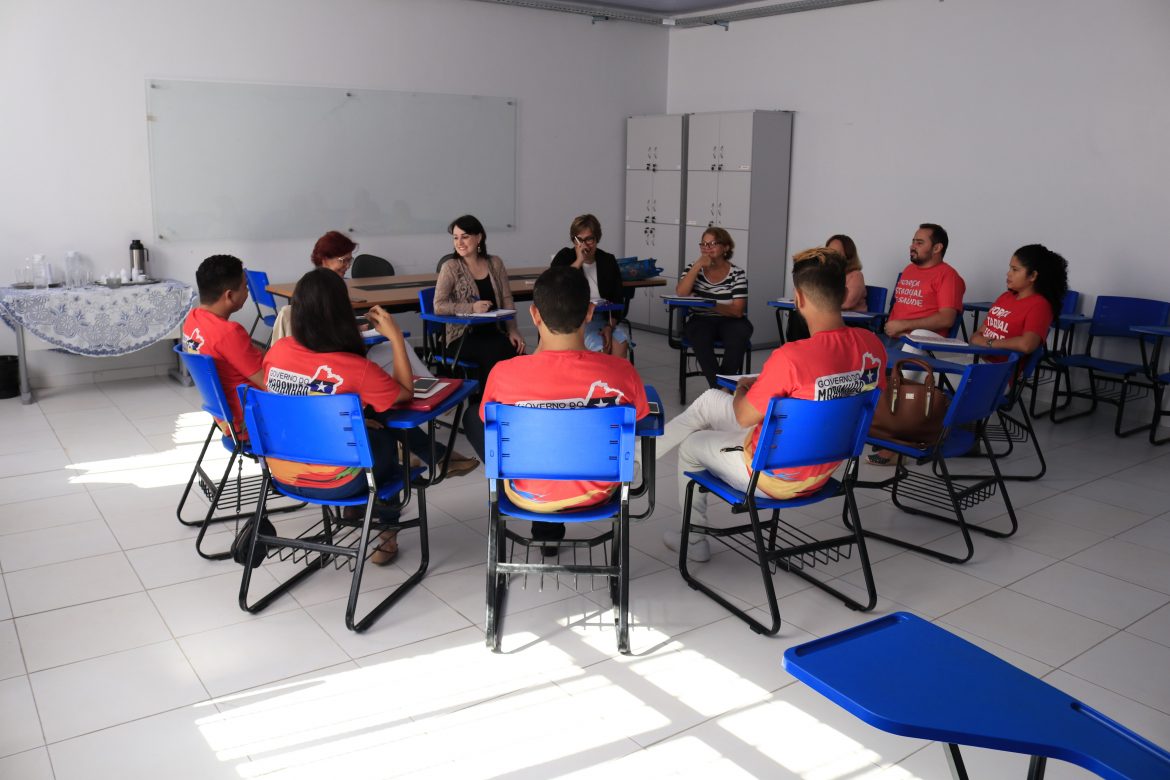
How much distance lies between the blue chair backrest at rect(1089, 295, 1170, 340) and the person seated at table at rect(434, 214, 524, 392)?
3649 millimetres

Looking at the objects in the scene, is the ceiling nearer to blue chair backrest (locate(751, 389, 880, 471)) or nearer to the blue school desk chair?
the blue school desk chair

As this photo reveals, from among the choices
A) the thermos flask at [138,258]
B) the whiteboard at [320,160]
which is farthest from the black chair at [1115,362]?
the thermos flask at [138,258]

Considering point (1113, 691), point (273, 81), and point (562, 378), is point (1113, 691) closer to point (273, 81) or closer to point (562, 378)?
point (562, 378)

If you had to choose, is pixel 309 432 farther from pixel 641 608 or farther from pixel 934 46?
pixel 934 46

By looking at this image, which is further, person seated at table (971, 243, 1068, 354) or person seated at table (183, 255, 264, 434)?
person seated at table (971, 243, 1068, 354)

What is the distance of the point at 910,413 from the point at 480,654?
6.41 feet

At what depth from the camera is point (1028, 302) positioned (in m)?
4.72

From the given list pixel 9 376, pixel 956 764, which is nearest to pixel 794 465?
pixel 956 764

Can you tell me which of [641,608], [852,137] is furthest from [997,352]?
[852,137]

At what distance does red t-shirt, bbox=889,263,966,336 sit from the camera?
5.32m

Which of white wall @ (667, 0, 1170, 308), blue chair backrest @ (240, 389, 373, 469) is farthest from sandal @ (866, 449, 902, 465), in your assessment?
blue chair backrest @ (240, 389, 373, 469)

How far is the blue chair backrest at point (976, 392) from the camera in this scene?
139 inches

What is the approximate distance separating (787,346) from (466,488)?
6.29ft

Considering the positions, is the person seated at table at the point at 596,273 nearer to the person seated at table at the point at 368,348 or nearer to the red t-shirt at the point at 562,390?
the person seated at table at the point at 368,348
